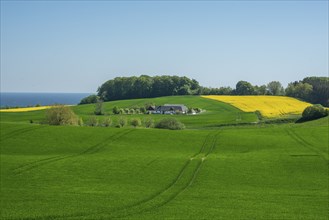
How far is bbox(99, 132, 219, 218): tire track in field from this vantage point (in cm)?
2398

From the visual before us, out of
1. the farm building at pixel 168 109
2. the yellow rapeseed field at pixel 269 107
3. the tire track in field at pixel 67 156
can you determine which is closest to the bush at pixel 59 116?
the tire track in field at pixel 67 156

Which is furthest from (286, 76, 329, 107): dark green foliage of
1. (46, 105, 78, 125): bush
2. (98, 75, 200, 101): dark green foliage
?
(46, 105, 78, 125): bush

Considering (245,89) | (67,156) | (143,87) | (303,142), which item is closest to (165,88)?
(143,87)

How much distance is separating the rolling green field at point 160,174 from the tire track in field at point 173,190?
60 millimetres

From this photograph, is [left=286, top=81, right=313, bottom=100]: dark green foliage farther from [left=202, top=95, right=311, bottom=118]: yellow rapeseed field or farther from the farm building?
the farm building

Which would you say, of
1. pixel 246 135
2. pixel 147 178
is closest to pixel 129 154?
pixel 147 178

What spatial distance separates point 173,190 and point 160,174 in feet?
17.3

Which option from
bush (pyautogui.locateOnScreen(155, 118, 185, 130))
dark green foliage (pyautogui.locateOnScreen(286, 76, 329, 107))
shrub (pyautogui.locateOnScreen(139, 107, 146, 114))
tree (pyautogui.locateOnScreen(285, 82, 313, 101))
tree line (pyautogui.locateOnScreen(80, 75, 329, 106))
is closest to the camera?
bush (pyautogui.locateOnScreen(155, 118, 185, 130))

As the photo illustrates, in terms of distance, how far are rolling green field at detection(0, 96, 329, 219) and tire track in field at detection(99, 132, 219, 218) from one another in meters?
0.06

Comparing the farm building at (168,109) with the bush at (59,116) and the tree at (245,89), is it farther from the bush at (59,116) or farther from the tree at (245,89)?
the tree at (245,89)

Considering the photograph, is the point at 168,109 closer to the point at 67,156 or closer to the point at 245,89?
the point at 245,89

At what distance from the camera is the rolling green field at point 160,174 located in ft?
79.4

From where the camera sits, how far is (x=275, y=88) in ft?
628

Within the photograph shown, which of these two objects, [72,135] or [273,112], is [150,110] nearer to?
[273,112]
